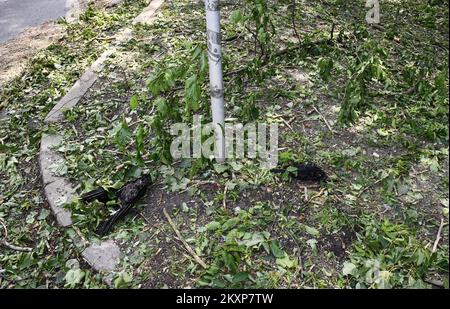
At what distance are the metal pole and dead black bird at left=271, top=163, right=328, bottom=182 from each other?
0.43 m

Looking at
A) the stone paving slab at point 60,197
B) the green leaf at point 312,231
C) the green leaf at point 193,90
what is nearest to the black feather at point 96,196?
the stone paving slab at point 60,197

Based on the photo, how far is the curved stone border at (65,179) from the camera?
8.01 feet

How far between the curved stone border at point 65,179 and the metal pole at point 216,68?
85 cm

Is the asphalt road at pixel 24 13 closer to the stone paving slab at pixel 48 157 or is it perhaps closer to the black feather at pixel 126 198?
the stone paving slab at pixel 48 157

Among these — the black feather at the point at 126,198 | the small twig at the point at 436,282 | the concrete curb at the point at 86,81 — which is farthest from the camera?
the concrete curb at the point at 86,81

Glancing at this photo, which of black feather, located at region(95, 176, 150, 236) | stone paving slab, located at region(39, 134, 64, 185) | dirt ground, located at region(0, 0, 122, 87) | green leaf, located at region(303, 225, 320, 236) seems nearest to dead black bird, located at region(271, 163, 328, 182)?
green leaf, located at region(303, 225, 320, 236)

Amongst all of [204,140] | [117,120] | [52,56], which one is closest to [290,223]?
[204,140]

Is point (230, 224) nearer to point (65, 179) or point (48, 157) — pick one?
point (65, 179)

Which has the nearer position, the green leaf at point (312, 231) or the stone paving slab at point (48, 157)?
the green leaf at point (312, 231)

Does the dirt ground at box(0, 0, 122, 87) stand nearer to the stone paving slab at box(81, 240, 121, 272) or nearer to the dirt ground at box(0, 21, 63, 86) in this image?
the dirt ground at box(0, 21, 63, 86)

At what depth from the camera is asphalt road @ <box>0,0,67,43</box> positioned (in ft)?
17.8

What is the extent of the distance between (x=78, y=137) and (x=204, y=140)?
132cm

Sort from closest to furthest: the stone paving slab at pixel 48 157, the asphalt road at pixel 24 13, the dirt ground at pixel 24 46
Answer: the stone paving slab at pixel 48 157 → the dirt ground at pixel 24 46 → the asphalt road at pixel 24 13
